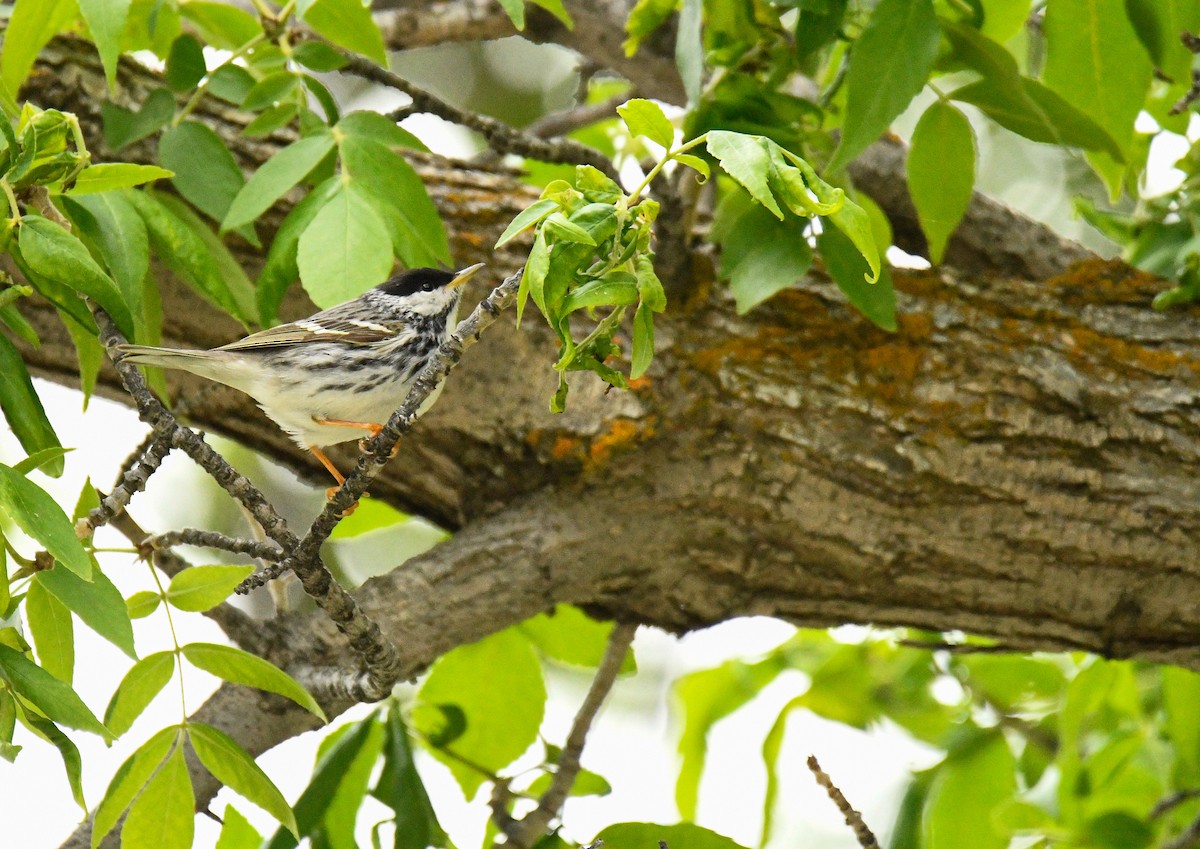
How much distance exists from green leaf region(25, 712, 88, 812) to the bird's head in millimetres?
1585

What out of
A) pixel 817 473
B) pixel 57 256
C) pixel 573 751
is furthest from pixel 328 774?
pixel 57 256

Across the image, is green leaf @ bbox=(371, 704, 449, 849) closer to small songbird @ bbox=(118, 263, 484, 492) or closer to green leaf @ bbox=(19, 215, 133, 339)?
small songbird @ bbox=(118, 263, 484, 492)

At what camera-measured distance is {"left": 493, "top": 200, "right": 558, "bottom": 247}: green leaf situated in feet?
5.47

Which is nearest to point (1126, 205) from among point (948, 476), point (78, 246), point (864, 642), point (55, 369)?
point (864, 642)

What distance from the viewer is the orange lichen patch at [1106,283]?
3.53 m

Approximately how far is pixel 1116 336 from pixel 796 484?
1.04m

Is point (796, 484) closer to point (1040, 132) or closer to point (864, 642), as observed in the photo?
point (1040, 132)

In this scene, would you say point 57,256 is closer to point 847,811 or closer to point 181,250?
point 181,250

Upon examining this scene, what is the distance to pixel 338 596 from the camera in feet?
7.66

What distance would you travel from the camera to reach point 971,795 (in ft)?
11.8

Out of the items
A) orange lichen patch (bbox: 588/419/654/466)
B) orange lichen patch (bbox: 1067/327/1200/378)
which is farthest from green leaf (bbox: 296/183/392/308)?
orange lichen patch (bbox: 1067/327/1200/378)

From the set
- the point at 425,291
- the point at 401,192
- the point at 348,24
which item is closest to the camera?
the point at 401,192

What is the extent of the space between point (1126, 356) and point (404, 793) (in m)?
2.29

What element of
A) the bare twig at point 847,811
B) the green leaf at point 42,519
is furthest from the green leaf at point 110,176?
the bare twig at point 847,811
